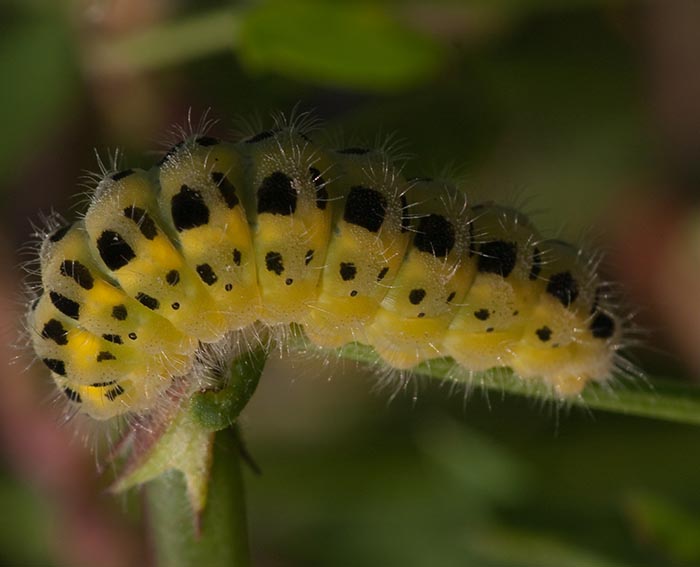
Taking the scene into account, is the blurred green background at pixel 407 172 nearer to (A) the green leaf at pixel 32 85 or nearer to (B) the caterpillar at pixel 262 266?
(A) the green leaf at pixel 32 85

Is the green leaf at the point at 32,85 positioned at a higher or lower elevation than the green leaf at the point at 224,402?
lower

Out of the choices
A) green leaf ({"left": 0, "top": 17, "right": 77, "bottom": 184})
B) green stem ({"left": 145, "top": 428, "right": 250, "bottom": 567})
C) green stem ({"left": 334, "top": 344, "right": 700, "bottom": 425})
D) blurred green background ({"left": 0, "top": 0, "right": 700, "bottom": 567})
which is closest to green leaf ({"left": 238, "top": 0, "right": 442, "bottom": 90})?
blurred green background ({"left": 0, "top": 0, "right": 700, "bottom": 567})

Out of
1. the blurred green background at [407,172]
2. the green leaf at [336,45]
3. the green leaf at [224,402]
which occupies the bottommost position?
the blurred green background at [407,172]

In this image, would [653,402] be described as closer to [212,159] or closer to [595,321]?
[595,321]

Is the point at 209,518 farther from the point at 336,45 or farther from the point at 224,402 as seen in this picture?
the point at 336,45

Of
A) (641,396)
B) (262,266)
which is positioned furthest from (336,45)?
(641,396)

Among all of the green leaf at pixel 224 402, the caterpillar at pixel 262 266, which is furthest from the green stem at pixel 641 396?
the green leaf at pixel 224 402

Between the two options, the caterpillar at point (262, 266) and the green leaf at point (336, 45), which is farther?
the green leaf at point (336, 45)
